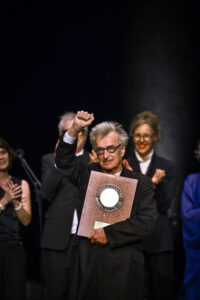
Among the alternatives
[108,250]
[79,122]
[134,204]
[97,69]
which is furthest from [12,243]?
[97,69]

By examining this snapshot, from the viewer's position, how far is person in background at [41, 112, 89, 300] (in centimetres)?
315

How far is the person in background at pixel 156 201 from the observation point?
304cm

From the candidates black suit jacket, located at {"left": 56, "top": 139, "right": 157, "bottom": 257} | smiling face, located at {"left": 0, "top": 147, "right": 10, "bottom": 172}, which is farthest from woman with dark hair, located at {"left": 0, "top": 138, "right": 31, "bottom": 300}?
black suit jacket, located at {"left": 56, "top": 139, "right": 157, "bottom": 257}

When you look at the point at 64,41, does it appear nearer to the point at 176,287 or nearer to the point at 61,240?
the point at 61,240

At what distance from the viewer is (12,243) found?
3057 millimetres

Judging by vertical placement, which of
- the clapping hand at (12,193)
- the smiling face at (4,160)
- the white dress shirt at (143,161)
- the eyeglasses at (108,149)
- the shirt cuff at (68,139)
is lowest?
the clapping hand at (12,193)

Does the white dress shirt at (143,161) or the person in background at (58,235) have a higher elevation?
the white dress shirt at (143,161)

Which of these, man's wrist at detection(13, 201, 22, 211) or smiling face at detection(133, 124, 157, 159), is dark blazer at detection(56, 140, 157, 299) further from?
smiling face at detection(133, 124, 157, 159)

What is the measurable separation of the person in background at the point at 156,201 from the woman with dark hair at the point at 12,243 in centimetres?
93

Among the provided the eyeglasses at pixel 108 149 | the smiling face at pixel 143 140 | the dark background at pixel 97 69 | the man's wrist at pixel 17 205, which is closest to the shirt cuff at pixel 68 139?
the eyeglasses at pixel 108 149

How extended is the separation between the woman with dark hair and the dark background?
1503 mm

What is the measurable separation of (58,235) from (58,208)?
8.6 inches

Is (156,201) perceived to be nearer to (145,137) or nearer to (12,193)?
(145,137)

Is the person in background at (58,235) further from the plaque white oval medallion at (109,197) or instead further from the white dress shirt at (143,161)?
the plaque white oval medallion at (109,197)
